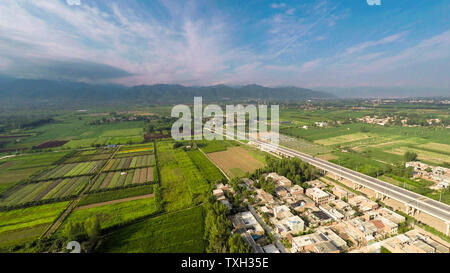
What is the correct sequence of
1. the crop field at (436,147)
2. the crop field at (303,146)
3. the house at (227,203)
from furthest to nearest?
1. the crop field at (303,146)
2. the crop field at (436,147)
3. the house at (227,203)

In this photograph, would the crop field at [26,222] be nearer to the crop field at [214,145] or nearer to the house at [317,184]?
the crop field at [214,145]

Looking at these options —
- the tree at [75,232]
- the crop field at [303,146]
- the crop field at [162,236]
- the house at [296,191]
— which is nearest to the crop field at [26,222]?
the tree at [75,232]

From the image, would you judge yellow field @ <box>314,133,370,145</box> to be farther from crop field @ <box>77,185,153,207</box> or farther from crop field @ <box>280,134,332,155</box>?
crop field @ <box>77,185,153,207</box>

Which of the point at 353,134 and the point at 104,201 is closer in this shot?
the point at 104,201

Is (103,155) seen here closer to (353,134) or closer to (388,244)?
(388,244)

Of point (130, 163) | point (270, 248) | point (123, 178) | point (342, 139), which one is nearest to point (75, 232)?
point (123, 178)
